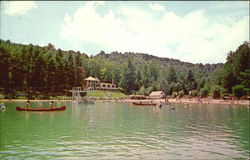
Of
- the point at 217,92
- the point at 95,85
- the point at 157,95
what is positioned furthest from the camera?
the point at 95,85

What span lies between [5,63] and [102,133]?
2608 inches

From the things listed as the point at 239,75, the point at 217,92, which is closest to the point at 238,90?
the point at 239,75

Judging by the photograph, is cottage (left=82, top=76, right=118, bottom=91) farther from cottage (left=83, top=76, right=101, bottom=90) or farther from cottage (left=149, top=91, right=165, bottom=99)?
cottage (left=149, top=91, right=165, bottom=99)

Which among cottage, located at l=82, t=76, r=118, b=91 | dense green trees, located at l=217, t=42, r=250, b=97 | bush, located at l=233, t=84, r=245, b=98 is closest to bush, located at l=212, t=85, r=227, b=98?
dense green trees, located at l=217, t=42, r=250, b=97

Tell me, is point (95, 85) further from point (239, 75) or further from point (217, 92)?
point (239, 75)

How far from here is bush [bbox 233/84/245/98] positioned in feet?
309

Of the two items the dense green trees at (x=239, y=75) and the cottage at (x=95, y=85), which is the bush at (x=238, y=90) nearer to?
the dense green trees at (x=239, y=75)

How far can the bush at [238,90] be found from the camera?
3713 inches

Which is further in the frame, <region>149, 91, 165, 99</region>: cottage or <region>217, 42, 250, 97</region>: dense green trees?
<region>149, 91, 165, 99</region>: cottage

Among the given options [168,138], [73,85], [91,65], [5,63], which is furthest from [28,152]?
[91,65]

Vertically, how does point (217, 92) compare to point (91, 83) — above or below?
below

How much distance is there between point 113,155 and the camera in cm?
1966

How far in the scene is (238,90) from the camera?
3780 inches

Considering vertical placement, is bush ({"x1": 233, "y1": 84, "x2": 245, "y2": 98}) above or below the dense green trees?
below
